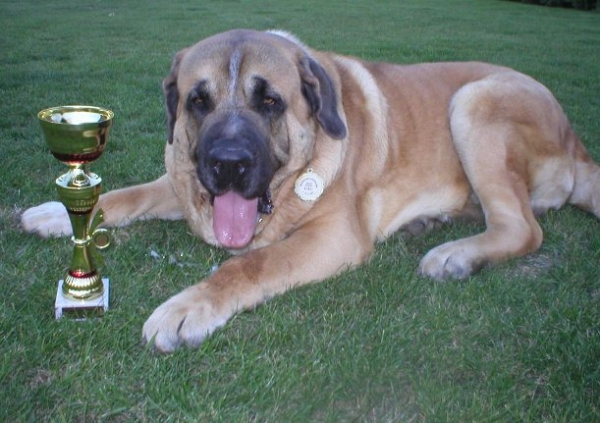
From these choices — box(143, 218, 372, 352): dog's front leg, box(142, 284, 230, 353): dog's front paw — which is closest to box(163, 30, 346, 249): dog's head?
box(143, 218, 372, 352): dog's front leg

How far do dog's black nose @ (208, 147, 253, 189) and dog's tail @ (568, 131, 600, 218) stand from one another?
1953 mm

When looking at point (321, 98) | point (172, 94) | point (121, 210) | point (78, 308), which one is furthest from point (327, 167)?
point (78, 308)

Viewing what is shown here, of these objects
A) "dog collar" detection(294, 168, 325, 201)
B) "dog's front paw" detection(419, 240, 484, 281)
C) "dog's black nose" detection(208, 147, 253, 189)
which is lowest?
"dog's front paw" detection(419, 240, 484, 281)

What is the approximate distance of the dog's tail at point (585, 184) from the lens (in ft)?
11.0

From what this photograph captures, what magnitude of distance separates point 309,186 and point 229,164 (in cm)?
48

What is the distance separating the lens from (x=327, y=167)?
277 centimetres

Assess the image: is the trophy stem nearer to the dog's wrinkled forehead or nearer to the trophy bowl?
the trophy bowl

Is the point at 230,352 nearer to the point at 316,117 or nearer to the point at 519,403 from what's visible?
the point at 519,403

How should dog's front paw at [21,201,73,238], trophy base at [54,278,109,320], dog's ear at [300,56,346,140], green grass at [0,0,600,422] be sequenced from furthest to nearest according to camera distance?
1. dog's front paw at [21,201,73,238]
2. dog's ear at [300,56,346,140]
3. trophy base at [54,278,109,320]
4. green grass at [0,0,600,422]

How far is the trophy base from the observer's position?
2.15 metres

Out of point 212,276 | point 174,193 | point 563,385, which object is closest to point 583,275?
point 563,385

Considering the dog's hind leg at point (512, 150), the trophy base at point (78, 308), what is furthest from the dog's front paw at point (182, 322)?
the dog's hind leg at point (512, 150)

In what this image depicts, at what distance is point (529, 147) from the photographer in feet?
10.9

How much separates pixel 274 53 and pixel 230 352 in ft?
4.08
